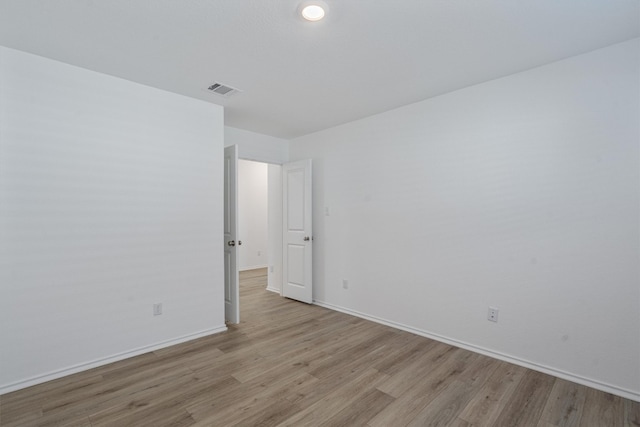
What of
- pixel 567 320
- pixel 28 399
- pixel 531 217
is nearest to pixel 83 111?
pixel 28 399

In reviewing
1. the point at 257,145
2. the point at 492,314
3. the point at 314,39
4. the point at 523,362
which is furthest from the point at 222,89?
the point at 523,362

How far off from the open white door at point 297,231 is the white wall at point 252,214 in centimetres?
257

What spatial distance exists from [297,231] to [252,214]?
9.71ft

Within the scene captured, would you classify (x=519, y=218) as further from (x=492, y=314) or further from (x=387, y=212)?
(x=387, y=212)

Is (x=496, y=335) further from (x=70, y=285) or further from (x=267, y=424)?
(x=70, y=285)

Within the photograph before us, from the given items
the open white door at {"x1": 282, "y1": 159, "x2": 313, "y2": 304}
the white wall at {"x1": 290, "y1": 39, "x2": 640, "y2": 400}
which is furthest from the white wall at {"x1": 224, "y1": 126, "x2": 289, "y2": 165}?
the white wall at {"x1": 290, "y1": 39, "x2": 640, "y2": 400}

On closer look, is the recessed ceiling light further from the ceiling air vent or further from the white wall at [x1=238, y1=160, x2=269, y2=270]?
the white wall at [x1=238, y1=160, x2=269, y2=270]

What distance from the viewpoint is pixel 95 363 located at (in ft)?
8.41

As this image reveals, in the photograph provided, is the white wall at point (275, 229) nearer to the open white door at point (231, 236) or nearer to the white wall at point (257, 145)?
the white wall at point (257, 145)

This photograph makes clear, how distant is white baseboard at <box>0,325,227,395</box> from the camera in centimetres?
223

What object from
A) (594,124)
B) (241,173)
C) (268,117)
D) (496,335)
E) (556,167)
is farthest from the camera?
(241,173)

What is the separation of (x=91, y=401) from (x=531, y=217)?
3721 mm

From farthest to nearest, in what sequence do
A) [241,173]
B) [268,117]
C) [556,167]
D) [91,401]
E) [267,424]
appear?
1. [241,173]
2. [268,117]
3. [556,167]
4. [91,401]
5. [267,424]

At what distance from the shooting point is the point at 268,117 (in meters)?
3.78
